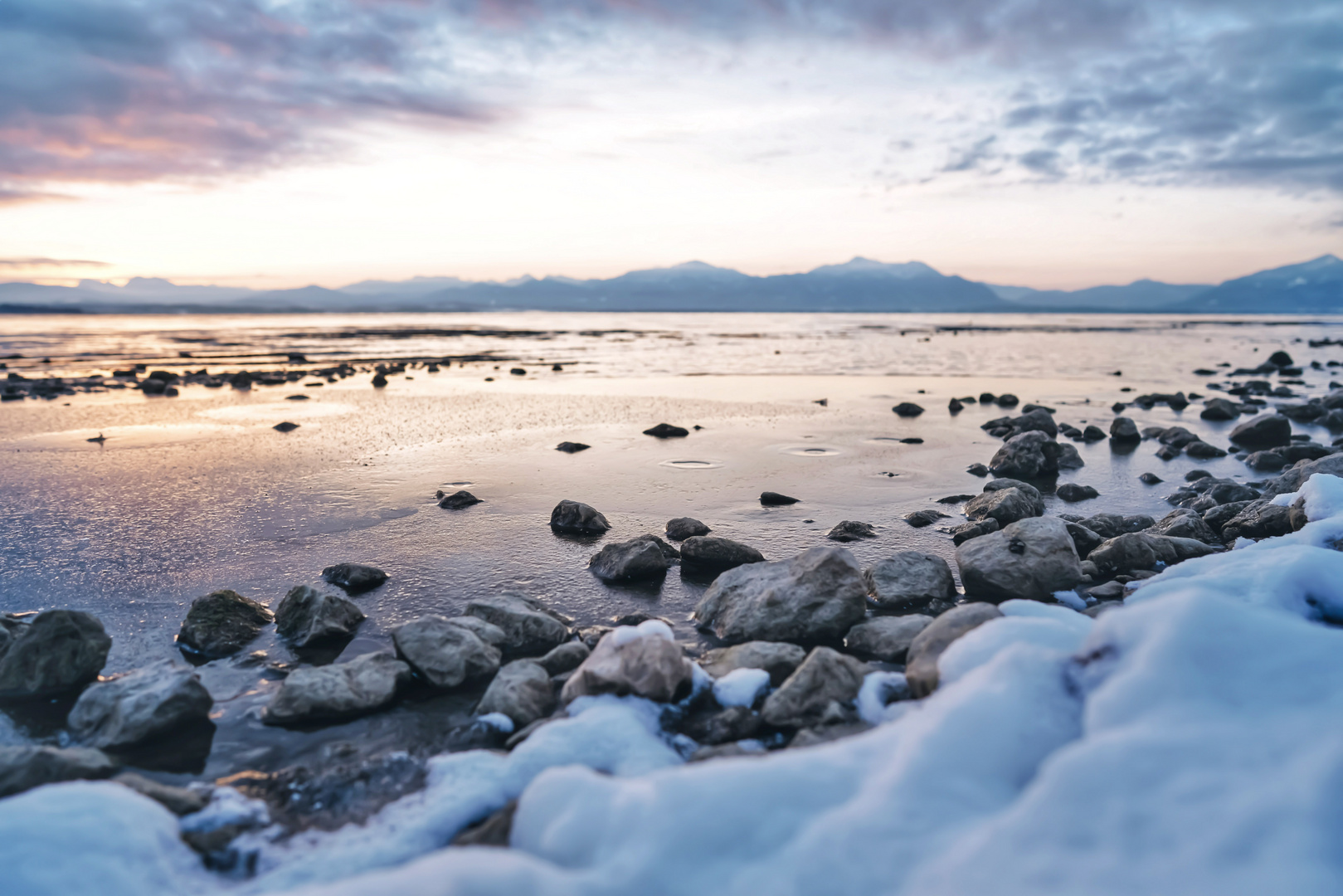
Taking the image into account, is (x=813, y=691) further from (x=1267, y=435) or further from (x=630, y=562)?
(x=1267, y=435)

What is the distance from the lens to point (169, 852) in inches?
137

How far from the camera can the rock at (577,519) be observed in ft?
29.0

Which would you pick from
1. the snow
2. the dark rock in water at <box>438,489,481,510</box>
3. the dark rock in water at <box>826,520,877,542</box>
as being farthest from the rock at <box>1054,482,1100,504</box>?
the dark rock in water at <box>438,489,481,510</box>

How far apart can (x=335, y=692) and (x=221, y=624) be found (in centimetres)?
182

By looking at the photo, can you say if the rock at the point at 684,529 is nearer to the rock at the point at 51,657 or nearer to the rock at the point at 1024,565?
the rock at the point at 1024,565

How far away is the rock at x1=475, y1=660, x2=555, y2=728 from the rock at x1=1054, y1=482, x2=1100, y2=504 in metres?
8.87

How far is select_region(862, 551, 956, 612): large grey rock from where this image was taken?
6.64 metres

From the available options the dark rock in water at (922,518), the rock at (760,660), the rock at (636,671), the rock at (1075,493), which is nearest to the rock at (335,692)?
the rock at (636,671)

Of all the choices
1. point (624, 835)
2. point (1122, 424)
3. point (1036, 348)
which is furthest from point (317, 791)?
point (1036, 348)

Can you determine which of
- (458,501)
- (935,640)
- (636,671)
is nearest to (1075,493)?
(935,640)

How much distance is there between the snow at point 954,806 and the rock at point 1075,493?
7.00 meters

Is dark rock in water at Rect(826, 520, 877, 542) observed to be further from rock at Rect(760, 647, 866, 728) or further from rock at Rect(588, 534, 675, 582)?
rock at Rect(760, 647, 866, 728)

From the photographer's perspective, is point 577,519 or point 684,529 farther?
point 577,519

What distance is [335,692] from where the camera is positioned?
16.1ft
